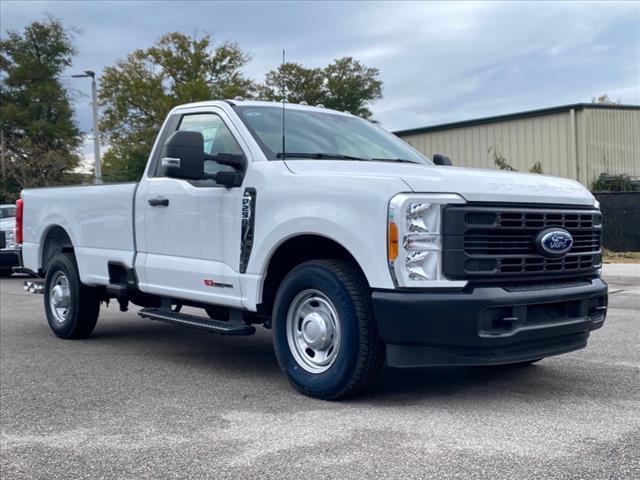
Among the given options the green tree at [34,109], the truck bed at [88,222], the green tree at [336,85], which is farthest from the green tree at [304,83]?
the truck bed at [88,222]

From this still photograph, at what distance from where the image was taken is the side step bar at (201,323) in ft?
18.4

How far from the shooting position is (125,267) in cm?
694

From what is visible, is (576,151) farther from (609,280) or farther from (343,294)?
(343,294)

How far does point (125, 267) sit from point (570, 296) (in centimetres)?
385

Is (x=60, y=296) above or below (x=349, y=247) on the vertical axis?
below

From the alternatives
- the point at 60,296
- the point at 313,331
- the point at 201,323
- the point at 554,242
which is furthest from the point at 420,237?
the point at 60,296

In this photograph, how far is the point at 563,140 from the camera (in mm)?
23562

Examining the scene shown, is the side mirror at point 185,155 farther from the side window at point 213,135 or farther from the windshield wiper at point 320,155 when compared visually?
the windshield wiper at point 320,155

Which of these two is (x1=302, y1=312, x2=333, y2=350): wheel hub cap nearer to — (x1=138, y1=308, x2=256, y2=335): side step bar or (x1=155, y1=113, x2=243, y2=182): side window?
(x1=138, y1=308, x2=256, y2=335): side step bar

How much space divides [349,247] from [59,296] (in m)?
4.29

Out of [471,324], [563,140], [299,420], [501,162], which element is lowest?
[299,420]

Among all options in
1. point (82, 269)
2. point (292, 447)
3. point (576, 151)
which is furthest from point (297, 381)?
point (576, 151)

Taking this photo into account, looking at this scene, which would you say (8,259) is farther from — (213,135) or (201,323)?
(201,323)

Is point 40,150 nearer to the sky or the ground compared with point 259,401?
nearer to the sky
